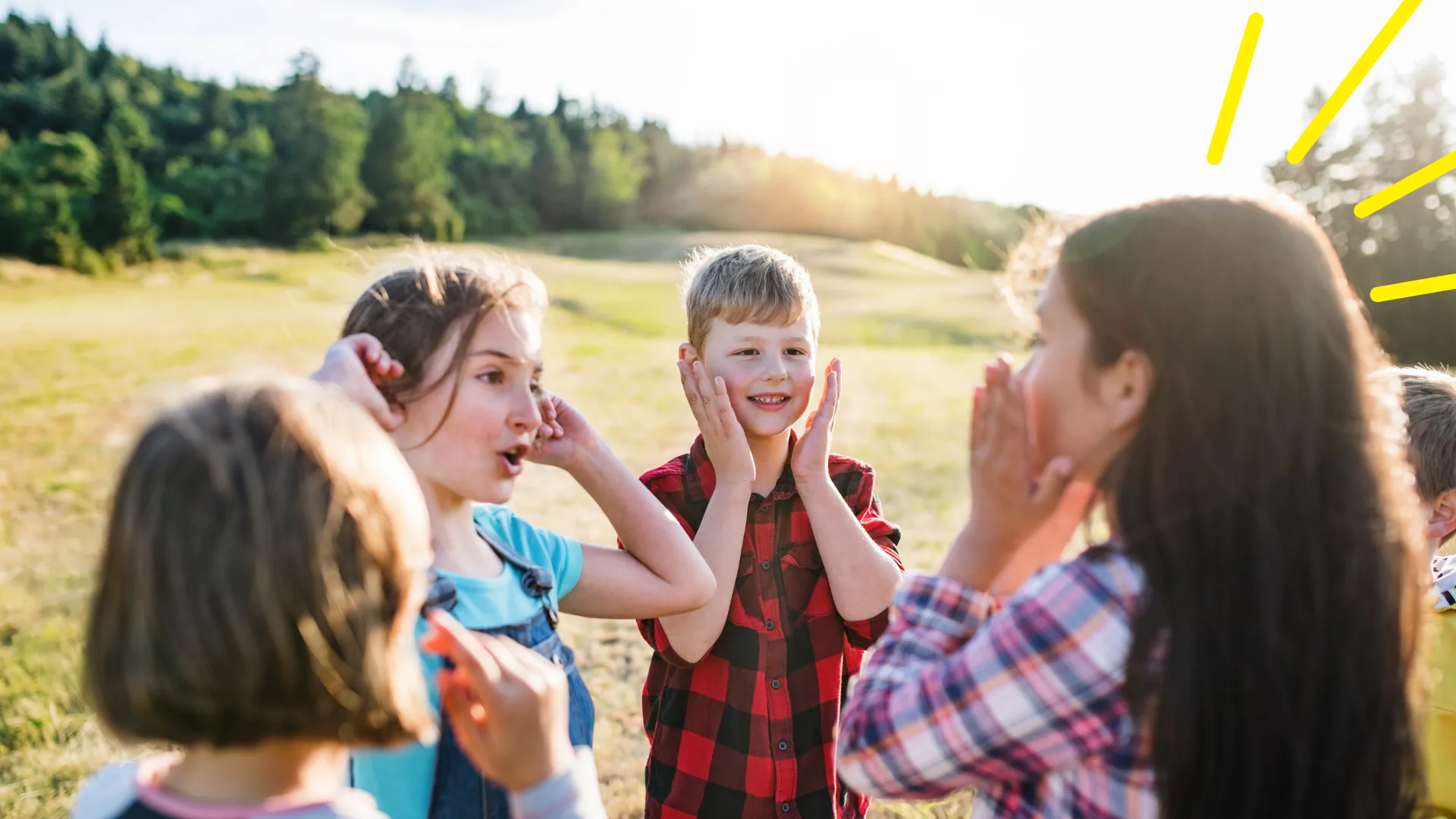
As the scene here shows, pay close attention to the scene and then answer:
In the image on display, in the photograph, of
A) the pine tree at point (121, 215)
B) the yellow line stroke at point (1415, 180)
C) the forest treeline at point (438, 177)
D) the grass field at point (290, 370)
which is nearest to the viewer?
the yellow line stroke at point (1415, 180)

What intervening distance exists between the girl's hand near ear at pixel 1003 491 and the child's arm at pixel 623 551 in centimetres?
90

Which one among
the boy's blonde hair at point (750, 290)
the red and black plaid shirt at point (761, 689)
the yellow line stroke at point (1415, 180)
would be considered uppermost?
the yellow line stroke at point (1415, 180)

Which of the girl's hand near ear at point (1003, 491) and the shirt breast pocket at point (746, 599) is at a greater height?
the girl's hand near ear at point (1003, 491)

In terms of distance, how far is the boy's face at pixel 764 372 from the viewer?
2.71 m

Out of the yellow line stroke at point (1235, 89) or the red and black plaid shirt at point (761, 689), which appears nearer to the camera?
the yellow line stroke at point (1235, 89)

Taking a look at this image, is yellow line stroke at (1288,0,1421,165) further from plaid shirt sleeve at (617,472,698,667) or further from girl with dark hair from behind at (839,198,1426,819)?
plaid shirt sleeve at (617,472,698,667)

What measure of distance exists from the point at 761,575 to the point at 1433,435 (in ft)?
6.14

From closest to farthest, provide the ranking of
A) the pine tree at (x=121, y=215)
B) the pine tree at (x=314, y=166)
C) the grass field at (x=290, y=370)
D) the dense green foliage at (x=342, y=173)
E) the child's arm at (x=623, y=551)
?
the child's arm at (x=623, y=551) → the grass field at (x=290, y=370) → the pine tree at (x=121, y=215) → the dense green foliage at (x=342, y=173) → the pine tree at (x=314, y=166)

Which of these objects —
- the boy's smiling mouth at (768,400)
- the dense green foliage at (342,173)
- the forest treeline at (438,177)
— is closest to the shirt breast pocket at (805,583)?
the boy's smiling mouth at (768,400)

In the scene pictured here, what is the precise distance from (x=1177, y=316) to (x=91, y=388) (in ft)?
52.5

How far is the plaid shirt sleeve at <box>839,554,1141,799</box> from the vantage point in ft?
4.53

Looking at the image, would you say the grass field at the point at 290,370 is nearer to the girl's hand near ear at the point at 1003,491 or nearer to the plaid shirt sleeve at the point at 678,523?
the plaid shirt sleeve at the point at 678,523

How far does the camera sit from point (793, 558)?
2.66 meters

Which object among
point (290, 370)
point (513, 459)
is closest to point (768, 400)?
point (513, 459)
